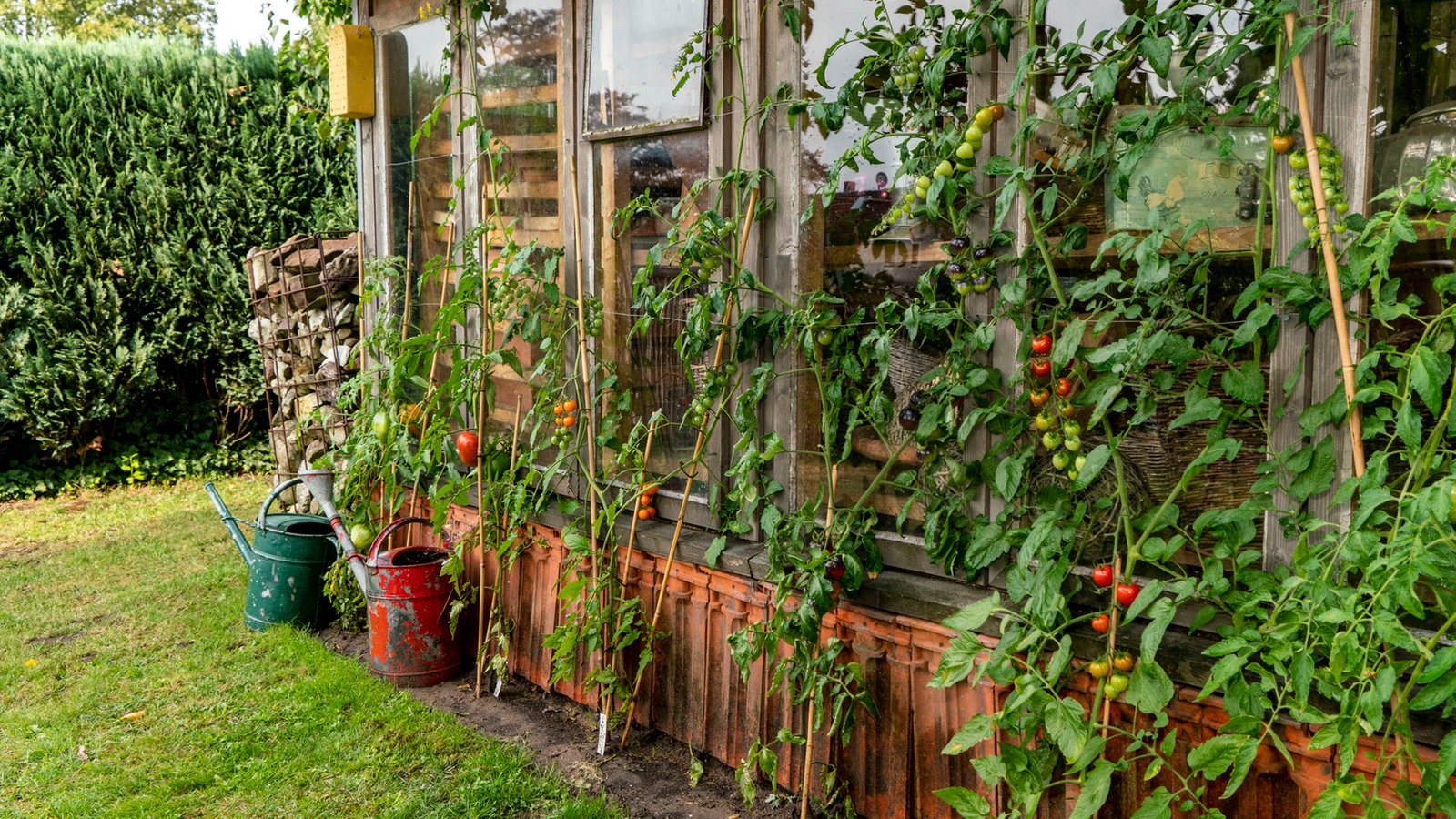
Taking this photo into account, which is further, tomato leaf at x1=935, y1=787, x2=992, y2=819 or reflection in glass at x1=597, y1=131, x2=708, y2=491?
reflection in glass at x1=597, y1=131, x2=708, y2=491

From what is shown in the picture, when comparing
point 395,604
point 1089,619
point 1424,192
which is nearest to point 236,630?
point 395,604

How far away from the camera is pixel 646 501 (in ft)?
10.4

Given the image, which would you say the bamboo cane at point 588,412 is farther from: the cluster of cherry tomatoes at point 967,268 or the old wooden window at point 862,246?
the cluster of cherry tomatoes at point 967,268

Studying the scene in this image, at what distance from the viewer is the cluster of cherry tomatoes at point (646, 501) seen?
3.10 metres

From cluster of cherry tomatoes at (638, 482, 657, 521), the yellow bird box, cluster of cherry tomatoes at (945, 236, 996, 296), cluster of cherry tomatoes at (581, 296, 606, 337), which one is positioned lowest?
cluster of cherry tomatoes at (638, 482, 657, 521)

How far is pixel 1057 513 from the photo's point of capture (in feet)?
7.21

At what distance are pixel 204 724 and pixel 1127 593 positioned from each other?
9.60ft

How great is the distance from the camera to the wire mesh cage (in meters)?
5.13

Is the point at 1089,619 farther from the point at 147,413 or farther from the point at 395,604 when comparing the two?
the point at 147,413

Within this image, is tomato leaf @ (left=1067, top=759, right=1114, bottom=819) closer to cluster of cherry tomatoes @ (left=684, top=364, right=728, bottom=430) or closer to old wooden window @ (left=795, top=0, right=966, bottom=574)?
old wooden window @ (left=795, top=0, right=966, bottom=574)

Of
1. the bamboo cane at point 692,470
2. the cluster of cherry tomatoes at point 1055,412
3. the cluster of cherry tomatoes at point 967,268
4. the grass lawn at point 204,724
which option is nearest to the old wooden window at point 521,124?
the bamboo cane at point 692,470

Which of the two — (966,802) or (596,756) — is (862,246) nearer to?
(966,802)

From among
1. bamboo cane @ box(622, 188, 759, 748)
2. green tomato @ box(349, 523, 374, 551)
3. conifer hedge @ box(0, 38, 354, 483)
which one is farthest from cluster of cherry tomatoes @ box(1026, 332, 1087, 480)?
conifer hedge @ box(0, 38, 354, 483)

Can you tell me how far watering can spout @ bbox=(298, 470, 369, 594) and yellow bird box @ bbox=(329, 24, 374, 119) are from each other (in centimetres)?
151
